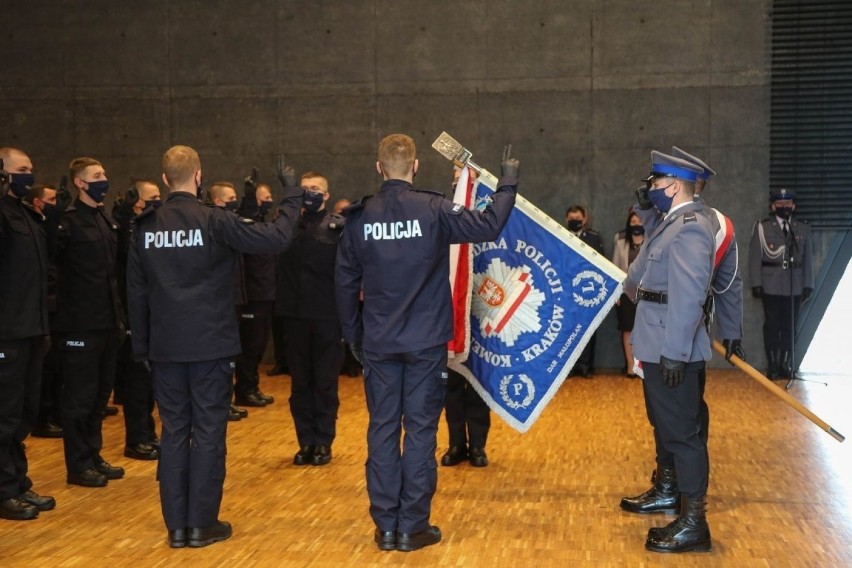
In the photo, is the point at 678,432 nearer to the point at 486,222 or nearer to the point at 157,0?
the point at 486,222

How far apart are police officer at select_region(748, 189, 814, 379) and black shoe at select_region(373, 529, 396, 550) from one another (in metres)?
5.94

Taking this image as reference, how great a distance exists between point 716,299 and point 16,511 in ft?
11.0

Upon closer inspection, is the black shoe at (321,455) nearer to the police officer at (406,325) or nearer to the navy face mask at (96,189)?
the police officer at (406,325)

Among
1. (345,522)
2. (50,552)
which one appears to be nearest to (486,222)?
(345,522)

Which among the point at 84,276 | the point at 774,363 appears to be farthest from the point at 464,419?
the point at 774,363

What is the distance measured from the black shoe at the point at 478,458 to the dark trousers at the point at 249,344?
2644 mm

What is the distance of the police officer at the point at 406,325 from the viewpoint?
13.2 feet

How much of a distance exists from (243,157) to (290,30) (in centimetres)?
139

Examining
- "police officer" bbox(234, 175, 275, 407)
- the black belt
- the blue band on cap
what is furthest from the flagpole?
"police officer" bbox(234, 175, 275, 407)

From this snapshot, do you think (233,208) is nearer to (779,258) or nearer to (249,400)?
(249,400)

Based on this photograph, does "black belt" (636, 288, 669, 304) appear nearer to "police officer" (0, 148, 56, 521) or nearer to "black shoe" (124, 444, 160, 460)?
"police officer" (0, 148, 56, 521)

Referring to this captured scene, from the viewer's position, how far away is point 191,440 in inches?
161

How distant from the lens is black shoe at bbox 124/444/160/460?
18.7ft

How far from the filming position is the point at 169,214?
411 cm
